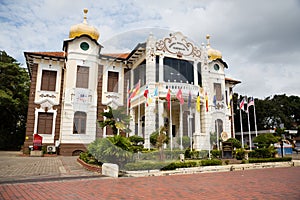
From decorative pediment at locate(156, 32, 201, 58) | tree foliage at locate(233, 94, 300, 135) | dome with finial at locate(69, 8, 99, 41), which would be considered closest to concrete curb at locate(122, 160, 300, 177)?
decorative pediment at locate(156, 32, 201, 58)

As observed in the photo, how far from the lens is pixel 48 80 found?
20.6 metres

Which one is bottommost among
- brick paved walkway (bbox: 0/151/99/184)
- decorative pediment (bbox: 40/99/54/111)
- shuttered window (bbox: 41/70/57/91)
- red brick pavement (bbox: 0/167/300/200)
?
red brick pavement (bbox: 0/167/300/200)

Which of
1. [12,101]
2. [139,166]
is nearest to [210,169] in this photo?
[139,166]

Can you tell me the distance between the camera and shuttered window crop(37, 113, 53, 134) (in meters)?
19.9

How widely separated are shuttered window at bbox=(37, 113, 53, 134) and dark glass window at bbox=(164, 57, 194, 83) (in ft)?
32.9

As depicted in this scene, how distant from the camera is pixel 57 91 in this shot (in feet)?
67.6

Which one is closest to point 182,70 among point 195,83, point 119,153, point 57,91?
point 195,83

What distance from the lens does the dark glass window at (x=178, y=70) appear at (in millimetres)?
18078

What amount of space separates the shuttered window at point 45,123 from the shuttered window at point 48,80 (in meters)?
2.21

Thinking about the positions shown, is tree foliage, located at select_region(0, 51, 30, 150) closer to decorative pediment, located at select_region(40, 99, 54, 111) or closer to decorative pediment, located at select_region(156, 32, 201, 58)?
decorative pediment, located at select_region(40, 99, 54, 111)

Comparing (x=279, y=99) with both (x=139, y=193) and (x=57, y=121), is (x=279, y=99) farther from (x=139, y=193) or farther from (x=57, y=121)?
(x=139, y=193)

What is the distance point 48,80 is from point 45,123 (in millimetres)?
3542

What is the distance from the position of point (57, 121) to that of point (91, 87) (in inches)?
579

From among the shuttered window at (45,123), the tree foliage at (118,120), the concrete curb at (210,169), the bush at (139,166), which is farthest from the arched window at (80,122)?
the shuttered window at (45,123)
